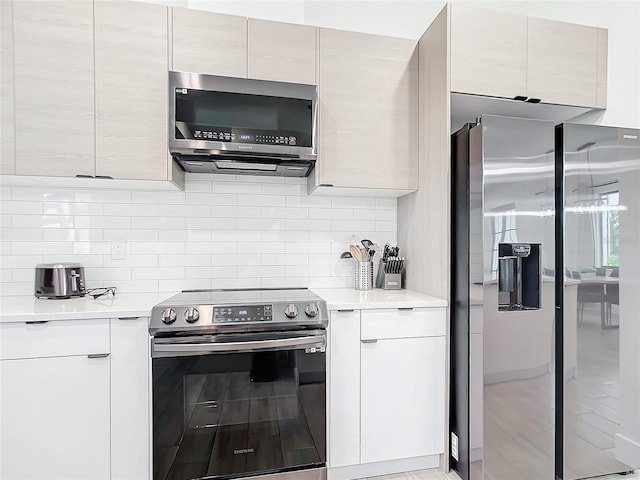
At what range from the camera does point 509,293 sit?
1.90 m

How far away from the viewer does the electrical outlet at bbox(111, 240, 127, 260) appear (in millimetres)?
2195

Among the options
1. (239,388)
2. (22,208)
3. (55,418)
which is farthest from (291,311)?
(22,208)

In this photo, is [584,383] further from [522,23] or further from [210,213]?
[210,213]

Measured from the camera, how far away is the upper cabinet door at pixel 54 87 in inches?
70.1

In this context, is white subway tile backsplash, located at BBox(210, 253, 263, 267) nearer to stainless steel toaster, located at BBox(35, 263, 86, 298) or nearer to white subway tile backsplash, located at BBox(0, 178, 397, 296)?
white subway tile backsplash, located at BBox(0, 178, 397, 296)

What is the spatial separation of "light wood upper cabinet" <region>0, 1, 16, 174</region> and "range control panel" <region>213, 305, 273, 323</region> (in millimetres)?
1312

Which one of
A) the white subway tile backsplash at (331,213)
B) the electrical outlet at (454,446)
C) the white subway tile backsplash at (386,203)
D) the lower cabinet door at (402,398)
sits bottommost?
the electrical outlet at (454,446)

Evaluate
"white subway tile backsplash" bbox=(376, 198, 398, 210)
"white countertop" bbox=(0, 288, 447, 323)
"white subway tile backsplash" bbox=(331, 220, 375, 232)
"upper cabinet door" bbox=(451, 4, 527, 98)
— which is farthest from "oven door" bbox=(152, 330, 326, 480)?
"upper cabinet door" bbox=(451, 4, 527, 98)

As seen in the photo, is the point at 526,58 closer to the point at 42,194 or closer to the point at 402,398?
the point at 402,398

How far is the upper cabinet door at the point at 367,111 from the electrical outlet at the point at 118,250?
131 centimetres

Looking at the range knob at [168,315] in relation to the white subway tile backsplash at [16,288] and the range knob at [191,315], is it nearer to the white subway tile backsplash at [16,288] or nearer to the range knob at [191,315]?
the range knob at [191,315]

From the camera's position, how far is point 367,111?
2.14 meters

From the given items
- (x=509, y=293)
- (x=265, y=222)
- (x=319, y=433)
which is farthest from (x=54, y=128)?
(x=509, y=293)

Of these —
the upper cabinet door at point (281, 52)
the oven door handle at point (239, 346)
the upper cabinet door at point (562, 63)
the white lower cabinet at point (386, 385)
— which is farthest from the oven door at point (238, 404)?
the upper cabinet door at point (562, 63)
